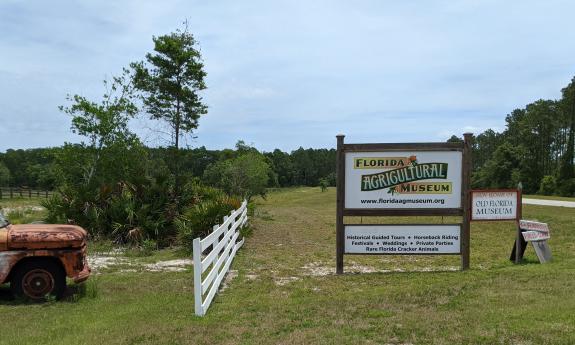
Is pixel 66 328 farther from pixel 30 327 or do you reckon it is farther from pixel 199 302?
pixel 199 302

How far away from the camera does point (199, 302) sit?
6.62 meters

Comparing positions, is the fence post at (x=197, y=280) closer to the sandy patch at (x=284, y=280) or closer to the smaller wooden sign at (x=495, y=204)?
the sandy patch at (x=284, y=280)

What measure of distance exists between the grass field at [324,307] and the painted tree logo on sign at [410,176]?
1674 millimetres

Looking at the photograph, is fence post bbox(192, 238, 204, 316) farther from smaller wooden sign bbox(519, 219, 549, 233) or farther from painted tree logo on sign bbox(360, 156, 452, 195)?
smaller wooden sign bbox(519, 219, 549, 233)

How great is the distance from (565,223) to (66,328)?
16.7 m

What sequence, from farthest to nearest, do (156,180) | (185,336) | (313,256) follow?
Answer: (156,180)
(313,256)
(185,336)

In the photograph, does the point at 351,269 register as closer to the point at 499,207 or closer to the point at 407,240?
the point at 407,240

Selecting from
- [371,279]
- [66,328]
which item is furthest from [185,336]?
[371,279]

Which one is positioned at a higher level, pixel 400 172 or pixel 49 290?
pixel 400 172

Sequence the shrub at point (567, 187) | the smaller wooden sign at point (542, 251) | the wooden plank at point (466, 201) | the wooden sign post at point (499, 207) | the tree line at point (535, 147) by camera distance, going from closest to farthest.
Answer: the smaller wooden sign at point (542, 251)
the wooden plank at point (466, 201)
the wooden sign post at point (499, 207)
the shrub at point (567, 187)
the tree line at point (535, 147)

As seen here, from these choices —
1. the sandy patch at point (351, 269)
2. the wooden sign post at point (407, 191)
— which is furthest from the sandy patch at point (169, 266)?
the wooden sign post at point (407, 191)

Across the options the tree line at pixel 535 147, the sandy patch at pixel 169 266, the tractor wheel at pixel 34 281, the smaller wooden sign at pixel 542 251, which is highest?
the tree line at pixel 535 147

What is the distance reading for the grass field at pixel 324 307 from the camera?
213 inches

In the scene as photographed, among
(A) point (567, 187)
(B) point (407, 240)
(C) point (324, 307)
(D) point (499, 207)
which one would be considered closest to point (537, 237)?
(D) point (499, 207)
